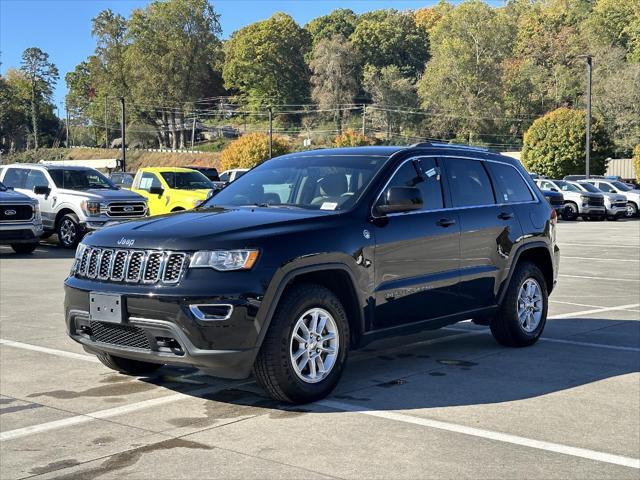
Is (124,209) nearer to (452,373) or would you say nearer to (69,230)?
(69,230)

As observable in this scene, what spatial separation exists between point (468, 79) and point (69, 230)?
8584cm

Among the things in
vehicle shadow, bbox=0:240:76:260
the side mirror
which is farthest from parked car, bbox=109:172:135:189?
the side mirror

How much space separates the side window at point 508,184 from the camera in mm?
8156

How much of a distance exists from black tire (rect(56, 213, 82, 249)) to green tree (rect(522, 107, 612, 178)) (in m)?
39.5

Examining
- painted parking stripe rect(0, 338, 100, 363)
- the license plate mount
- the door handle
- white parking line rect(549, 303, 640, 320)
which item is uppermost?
the door handle

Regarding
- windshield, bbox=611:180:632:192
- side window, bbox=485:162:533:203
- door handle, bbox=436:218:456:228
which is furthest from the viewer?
windshield, bbox=611:180:632:192

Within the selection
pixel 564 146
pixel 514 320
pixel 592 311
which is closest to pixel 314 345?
pixel 514 320

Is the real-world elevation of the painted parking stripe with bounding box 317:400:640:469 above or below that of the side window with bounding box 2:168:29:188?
below

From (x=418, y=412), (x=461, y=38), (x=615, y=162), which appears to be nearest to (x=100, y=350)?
(x=418, y=412)

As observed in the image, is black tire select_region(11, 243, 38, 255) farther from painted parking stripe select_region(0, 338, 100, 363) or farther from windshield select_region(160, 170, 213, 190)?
painted parking stripe select_region(0, 338, 100, 363)

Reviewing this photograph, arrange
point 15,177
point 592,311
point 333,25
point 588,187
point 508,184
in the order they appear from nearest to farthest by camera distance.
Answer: point 508,184 → point 592,311 → point 15,177 → point 588,187 → point 333,25

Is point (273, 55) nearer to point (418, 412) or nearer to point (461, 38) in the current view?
point (461, 38)

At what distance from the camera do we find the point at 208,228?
591cm

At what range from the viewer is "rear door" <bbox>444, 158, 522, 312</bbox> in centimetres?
744
